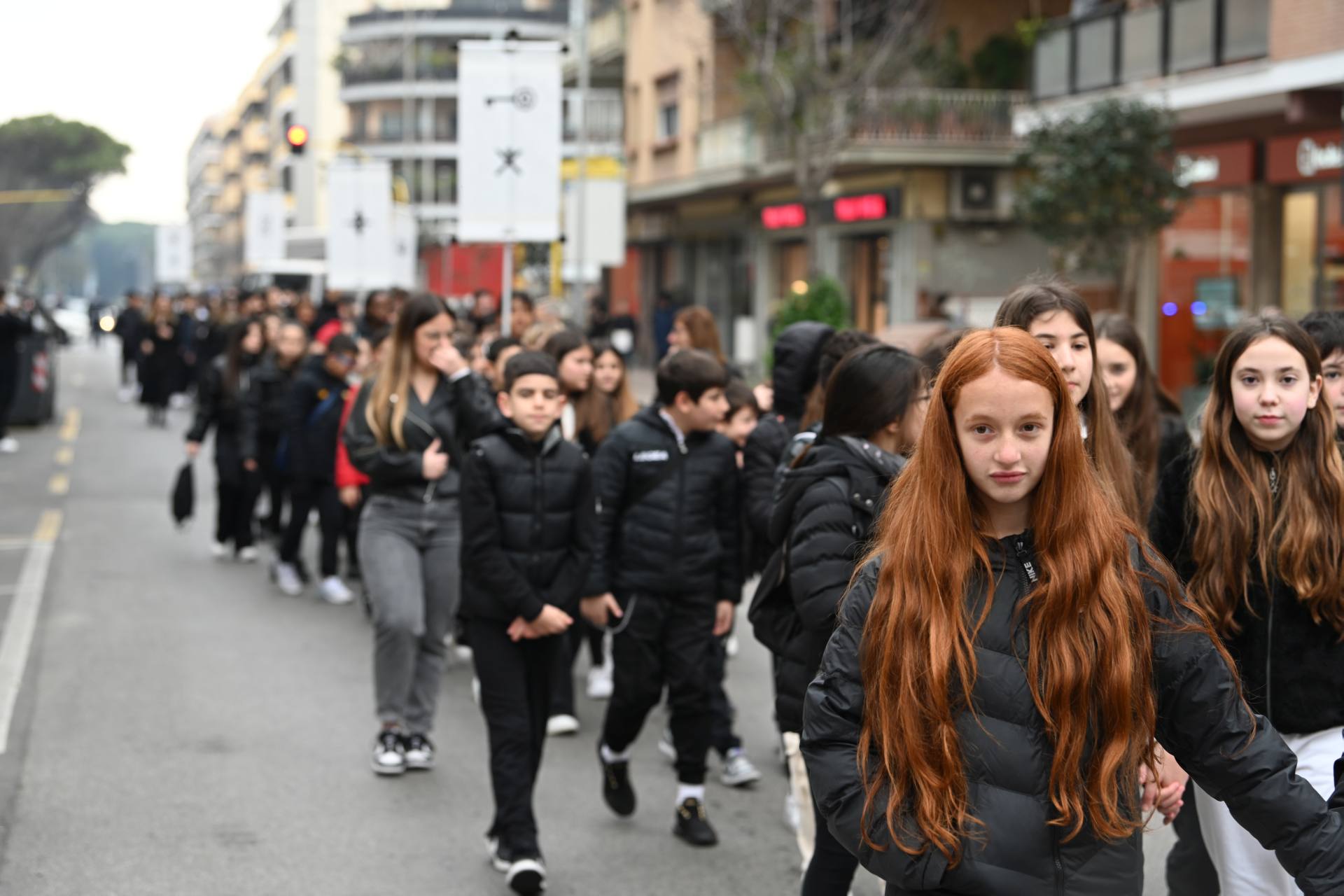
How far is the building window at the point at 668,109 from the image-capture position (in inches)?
1529

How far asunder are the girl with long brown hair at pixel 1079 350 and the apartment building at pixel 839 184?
22.5 m

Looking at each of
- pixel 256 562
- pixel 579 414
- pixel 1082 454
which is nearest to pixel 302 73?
pixel 256 562

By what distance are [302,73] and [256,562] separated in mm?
72140

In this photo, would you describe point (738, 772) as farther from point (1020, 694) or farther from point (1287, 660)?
point (1020, 694)

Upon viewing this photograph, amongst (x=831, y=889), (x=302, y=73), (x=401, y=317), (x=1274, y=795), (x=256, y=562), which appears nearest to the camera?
(x=1274, y=795)

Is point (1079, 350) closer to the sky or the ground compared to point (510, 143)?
closer to the ground

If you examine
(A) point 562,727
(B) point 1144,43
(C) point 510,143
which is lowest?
(A) point 562,727

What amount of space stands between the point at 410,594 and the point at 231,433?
20.8ft

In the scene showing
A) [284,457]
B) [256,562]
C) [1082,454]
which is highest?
[1082,454]

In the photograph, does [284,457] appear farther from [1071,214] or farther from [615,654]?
[1071,214]

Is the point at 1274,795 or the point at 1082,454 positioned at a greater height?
the point at 1082,454

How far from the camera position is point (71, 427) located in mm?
26672

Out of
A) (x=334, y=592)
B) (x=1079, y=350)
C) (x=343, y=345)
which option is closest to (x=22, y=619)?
(x=334, y=592)

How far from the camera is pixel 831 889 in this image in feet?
15.2
